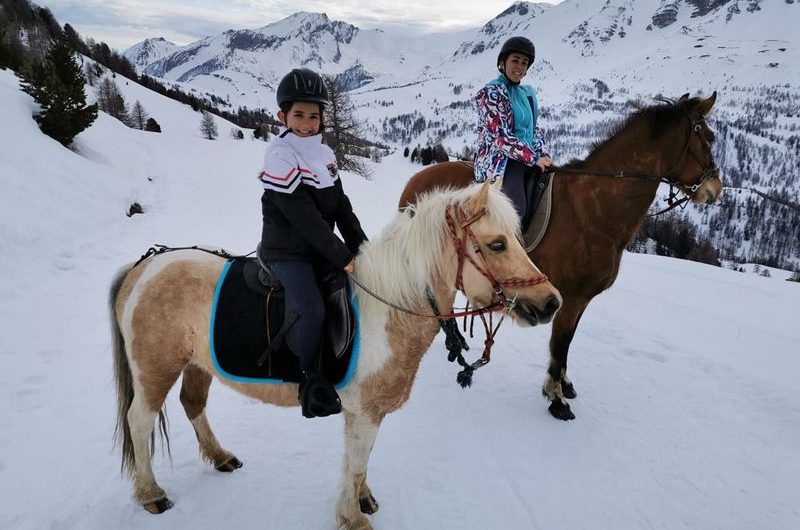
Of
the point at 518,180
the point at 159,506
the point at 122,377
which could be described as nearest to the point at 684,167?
the point at 518,180

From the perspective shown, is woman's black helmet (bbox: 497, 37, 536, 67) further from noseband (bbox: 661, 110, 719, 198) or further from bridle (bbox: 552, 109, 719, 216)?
noseband (bbox: 661, 110, 719, 198)

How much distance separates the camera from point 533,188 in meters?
4.17

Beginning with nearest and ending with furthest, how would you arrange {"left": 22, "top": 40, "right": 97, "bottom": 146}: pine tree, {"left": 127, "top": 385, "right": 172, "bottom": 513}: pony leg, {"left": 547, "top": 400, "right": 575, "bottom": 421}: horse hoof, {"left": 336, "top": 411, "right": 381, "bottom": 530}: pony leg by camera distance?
1. {"left": 336, "top": 411, "right": 381, "bottom": 530}: pony leg
2. {"left": 127, "top": 385, "right": 172, "bottom": 513}: pony leg
3. {"left": 547, "top": 400, "right": 575, "bottom": 421}: horse hoof
4. {"left": 22, "top": 40, "right": 97, "bottom": 146}: pine tree

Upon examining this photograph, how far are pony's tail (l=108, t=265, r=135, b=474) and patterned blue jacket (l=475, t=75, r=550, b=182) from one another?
3.33 m

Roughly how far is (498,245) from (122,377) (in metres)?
2.72

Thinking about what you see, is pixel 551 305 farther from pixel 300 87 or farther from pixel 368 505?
pixel 368 505

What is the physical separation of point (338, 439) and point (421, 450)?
0.72 m

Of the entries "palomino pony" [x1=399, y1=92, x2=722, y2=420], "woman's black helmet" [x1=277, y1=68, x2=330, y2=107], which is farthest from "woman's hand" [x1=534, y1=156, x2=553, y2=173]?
"woman's black helmet" [x1=277, y1=68, x2=330, y2=107]

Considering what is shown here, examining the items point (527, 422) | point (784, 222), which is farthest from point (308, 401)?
→ point (784, 222)

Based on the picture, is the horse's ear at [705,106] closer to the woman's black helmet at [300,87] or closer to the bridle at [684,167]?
the bridle at [684,167]

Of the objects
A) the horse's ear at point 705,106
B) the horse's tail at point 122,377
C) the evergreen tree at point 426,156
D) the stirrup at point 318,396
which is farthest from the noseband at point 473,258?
the evergreen tree at point 426,156

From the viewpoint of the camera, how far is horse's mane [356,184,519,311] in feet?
6.77

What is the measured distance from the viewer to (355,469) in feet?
8.47

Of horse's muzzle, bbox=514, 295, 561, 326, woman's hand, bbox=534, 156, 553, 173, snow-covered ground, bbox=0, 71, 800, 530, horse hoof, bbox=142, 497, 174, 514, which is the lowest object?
horse hoof, bbox=142, 497, 174, 514
